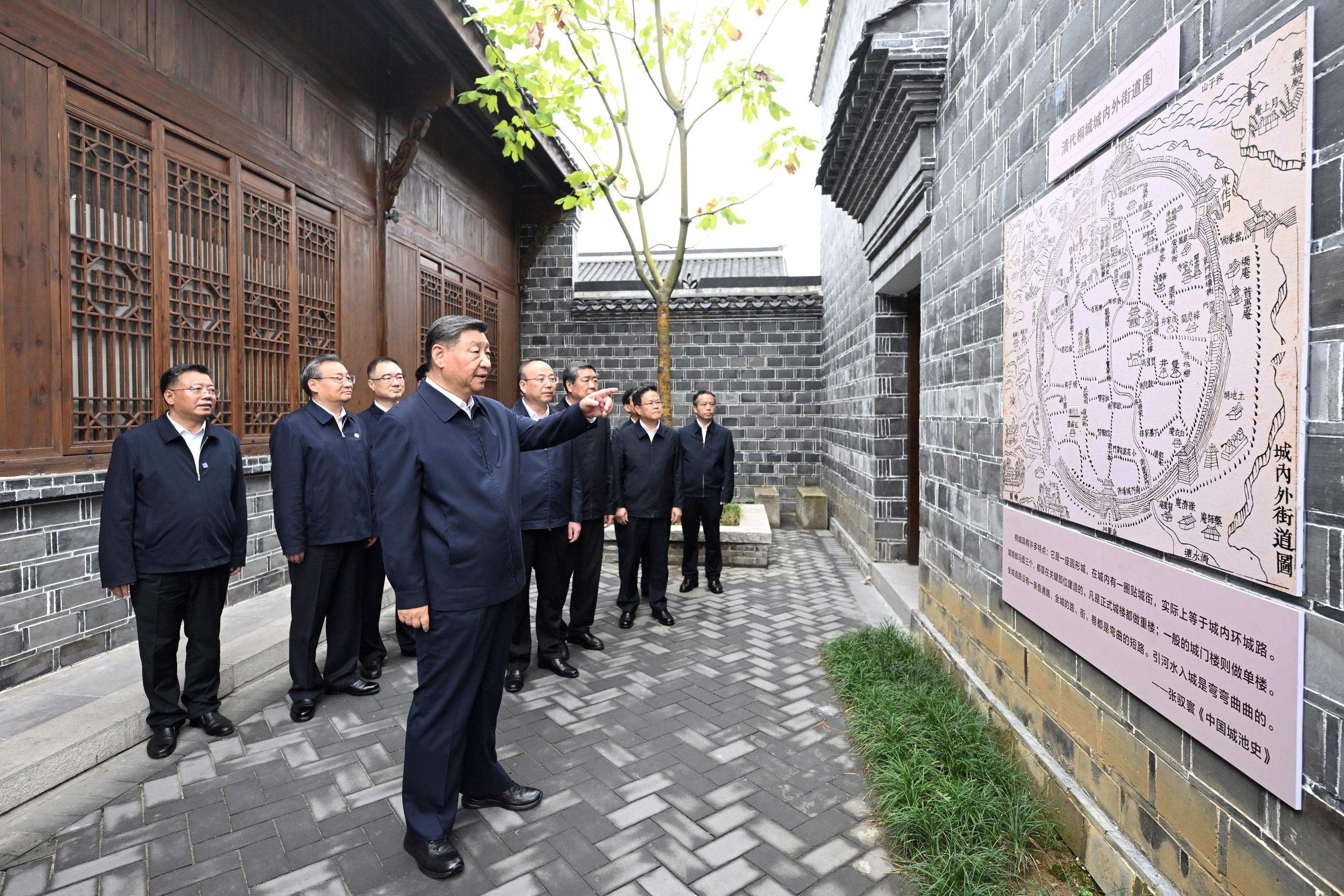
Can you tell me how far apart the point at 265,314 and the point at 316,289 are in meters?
0.79

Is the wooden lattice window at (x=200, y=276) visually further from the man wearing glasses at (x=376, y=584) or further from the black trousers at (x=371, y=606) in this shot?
the black trousers at (x=371, y=606)

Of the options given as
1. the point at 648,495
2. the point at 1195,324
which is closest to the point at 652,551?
the point at 648,495

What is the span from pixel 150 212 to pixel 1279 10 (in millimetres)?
5450

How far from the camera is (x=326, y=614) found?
404 cm

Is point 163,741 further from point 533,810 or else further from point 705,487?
point 705,487

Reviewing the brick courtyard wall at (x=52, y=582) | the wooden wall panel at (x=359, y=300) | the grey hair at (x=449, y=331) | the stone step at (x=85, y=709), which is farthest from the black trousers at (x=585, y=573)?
the wooden wall panel at (x=359, y=300)

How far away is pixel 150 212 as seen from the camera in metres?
4.47

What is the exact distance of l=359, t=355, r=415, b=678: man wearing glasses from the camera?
436 centimetres

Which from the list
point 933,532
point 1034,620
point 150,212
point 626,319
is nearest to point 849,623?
point 933,532

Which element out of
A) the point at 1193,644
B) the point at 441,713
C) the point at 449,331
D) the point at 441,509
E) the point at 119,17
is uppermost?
the point at 119,17

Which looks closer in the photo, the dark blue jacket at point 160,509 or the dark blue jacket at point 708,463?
the dark blue jacket at point 160,509

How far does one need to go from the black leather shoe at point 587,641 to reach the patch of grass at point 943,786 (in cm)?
166

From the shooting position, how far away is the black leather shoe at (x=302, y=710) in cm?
371

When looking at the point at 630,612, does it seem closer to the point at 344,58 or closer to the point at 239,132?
the point at 239,132
